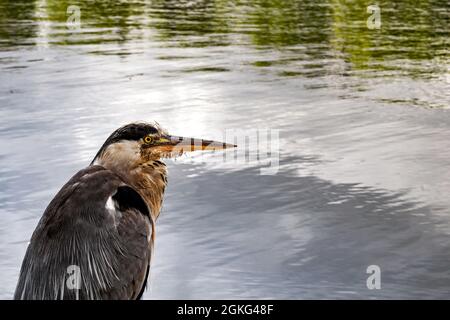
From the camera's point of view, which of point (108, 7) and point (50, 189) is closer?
point (50, 189)

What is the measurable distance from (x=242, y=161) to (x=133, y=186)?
605cm

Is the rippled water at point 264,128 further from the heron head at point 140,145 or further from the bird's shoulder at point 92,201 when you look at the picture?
the bird's shoulder at point 92,201

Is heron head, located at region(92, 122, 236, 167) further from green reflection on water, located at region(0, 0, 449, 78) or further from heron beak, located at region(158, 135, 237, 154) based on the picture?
green reflection on water, located at region(0, 0, 449, 78)

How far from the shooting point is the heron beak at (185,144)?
22.5ft

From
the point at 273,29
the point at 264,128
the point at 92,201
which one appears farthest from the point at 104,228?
the point at 273,29

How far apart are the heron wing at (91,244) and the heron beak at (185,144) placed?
0.57 m

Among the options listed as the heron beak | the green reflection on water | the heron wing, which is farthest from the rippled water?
the heron wing

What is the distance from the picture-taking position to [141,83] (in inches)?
738

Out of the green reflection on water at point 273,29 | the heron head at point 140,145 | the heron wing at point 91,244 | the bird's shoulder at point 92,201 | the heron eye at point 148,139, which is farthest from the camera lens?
the green reflection on water at point 273,29

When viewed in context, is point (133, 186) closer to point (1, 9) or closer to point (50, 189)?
point (50, 189)

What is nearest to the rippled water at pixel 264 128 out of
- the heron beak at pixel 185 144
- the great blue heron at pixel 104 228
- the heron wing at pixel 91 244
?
the heron beak at pixel 185 144

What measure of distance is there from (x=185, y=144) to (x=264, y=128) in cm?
745

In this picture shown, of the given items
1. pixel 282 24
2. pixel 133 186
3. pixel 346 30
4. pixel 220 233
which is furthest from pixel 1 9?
pixel 133 186
